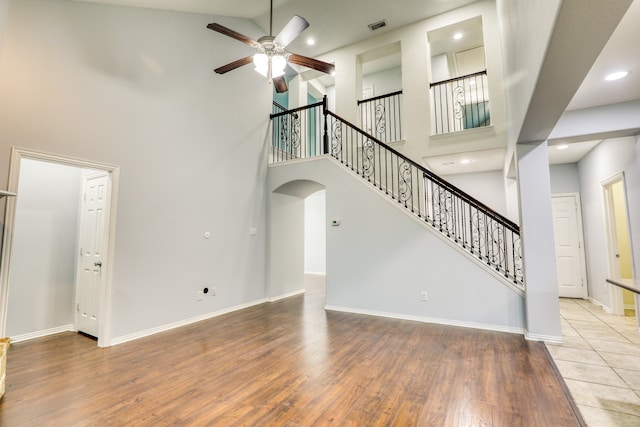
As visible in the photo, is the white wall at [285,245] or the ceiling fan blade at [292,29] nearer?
the ceiling fan blade at [292,29]

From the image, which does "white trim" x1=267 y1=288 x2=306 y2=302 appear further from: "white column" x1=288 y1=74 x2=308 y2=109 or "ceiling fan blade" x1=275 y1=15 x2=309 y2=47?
"white column" x1=288 y1=74 x2=308 y2=109

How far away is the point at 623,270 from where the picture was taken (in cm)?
496

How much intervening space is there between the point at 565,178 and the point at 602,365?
4.34 metres

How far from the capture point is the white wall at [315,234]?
998cm

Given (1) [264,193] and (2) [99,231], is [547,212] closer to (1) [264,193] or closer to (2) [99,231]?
(1) [264,193]

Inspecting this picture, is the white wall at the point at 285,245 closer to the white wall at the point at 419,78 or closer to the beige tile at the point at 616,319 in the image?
the white wall at the point at 419,78

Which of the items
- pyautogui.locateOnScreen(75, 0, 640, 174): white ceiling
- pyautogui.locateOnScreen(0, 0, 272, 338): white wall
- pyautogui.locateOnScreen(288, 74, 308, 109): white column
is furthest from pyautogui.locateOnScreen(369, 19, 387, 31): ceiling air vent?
pyautogui.locateOnScreen(0, 0, 272, 338): white wall

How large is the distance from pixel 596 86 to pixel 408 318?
356cm

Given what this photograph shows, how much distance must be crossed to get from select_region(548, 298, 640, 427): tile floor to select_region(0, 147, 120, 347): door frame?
4560mm

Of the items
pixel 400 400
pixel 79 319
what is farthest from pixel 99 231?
pixel 400 400

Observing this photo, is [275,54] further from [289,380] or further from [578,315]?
[578,315]

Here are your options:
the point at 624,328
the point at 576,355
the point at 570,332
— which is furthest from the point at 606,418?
the point at 624,328

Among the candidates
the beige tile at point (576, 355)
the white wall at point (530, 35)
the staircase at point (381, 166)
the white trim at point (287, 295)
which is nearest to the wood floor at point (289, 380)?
the beige tile at point (576, 355)

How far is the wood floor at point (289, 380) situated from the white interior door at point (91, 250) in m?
0.28
